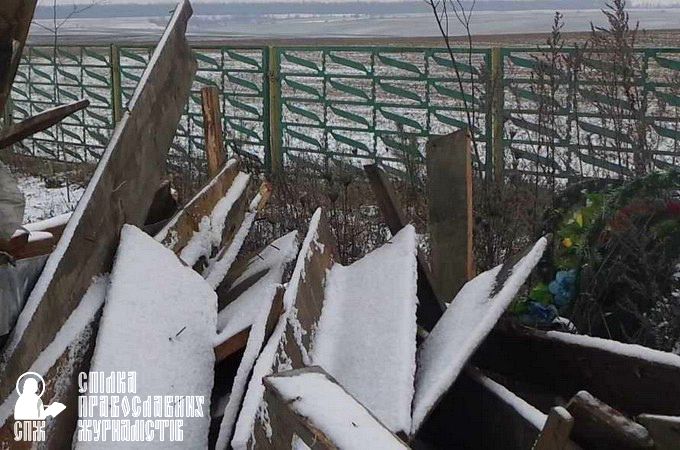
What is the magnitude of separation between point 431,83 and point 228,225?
523 cm

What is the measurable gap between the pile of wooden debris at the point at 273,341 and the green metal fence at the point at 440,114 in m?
2.38

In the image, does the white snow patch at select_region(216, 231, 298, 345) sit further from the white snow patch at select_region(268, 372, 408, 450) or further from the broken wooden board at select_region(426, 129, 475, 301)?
the broken wooden board at select_region(426, 129, 475, 301)

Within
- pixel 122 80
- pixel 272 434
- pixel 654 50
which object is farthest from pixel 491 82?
pixel 122 80

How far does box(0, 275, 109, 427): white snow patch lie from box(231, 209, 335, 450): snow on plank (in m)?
0.55

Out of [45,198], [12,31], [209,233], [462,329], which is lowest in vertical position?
[45,198]

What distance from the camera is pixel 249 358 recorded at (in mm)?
2262

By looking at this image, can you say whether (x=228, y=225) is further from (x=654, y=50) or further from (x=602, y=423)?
(x=654, y=50)

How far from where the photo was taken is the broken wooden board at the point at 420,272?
3.25 metres

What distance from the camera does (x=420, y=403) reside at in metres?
2.37

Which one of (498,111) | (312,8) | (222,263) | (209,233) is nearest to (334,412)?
(222,263)

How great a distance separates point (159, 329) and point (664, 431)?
1361 millimetres

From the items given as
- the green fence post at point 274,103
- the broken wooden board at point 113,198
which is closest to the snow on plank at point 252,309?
the broken wooden board at point 113,198

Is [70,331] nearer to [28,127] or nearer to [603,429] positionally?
[28,127]

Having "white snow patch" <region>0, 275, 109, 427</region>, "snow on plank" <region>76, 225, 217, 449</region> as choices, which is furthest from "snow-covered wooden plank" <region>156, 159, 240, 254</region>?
"white snow patch" <region>0, 275, 109, 427</region>
